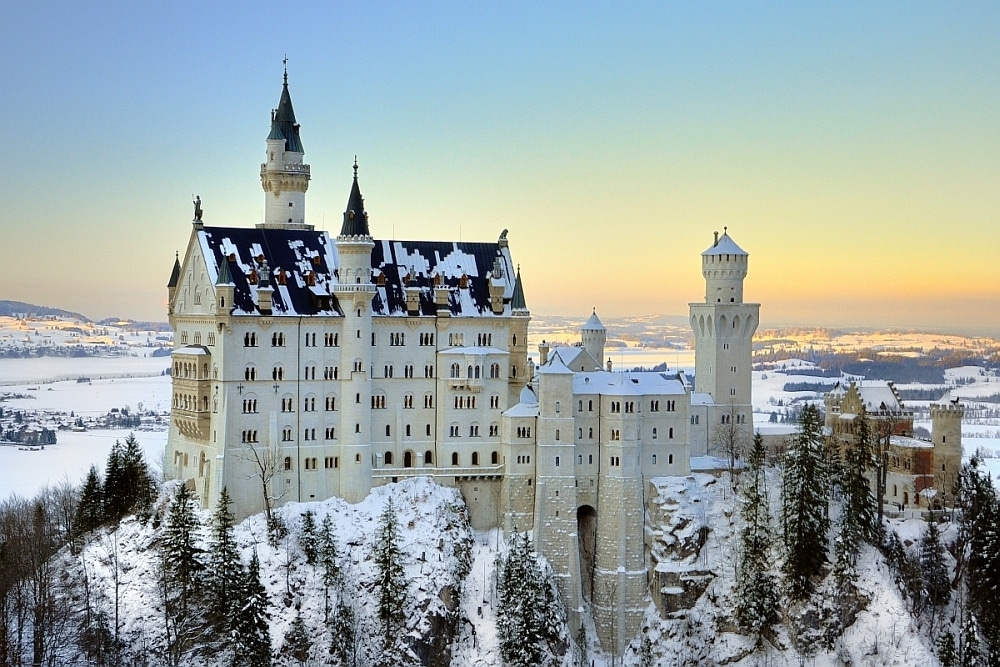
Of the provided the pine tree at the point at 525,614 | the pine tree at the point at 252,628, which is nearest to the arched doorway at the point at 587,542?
the pine tree at the point at 525,614

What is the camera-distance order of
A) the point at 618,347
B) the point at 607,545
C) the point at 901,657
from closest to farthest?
the point at 901,657 → the point at 607,545 → the point at 618,347

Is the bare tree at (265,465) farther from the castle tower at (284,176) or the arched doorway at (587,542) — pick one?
the arched doorway at (587,542)

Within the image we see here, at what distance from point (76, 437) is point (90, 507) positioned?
189ft

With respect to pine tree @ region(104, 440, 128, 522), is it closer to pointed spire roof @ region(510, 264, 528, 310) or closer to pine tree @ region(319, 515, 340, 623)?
pine tree @ region(319, 515, 340, 623)

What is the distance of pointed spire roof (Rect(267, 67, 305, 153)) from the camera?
98125mm

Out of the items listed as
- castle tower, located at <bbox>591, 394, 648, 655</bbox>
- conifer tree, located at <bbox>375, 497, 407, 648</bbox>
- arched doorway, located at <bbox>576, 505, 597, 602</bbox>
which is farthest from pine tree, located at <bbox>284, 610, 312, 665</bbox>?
castle tower, located at <bbox>591, 394, 648, 655</bbox>

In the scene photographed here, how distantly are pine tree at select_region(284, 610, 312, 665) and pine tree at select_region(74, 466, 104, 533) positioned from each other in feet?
62.5

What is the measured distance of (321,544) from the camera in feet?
278

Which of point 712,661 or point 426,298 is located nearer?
point 712,661

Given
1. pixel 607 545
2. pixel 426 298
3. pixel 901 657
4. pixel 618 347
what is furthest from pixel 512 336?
pixel 618 347

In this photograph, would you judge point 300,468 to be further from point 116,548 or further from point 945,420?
point 945,420

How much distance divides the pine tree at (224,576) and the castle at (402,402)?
5.66m

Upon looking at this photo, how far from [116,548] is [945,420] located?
6048 cm

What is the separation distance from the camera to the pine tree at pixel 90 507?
300ft
